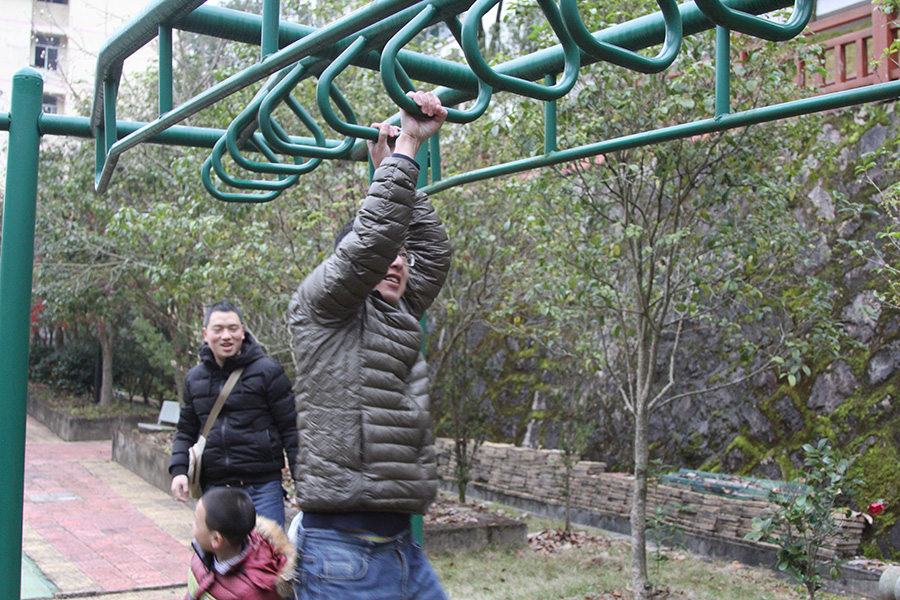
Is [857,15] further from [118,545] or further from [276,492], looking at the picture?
[118,545]

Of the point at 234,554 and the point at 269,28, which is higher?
the point at 269,28

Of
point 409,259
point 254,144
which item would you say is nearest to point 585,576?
point 254,144

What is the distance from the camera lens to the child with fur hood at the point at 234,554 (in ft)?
10.0

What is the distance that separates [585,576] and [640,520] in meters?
1.14

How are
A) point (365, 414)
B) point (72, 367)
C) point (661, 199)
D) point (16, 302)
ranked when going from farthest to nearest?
point (72, 367) → point (661, 199) → point (16, 302) → point (365, 414)

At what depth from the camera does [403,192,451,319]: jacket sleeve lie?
8.98 feet

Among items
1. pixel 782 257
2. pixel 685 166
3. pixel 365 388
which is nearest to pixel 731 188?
pixel 685 166

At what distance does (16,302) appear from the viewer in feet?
10.8

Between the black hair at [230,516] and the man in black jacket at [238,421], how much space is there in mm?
1004

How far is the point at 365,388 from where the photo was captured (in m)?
2.34

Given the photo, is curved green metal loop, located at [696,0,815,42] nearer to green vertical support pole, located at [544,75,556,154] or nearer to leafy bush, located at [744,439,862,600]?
green vertical support pole, located at [544,75,556,154]

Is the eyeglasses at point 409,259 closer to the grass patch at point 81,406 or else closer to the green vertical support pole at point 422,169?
the green vertical support pole at point 422,169

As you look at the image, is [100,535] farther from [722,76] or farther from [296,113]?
[722,76]

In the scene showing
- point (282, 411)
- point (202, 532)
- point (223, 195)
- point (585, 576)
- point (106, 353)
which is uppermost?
point (223, 195)
